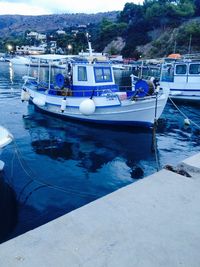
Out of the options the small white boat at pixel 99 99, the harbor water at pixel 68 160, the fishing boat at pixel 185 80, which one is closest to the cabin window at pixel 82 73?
the small white boat at pixel 99 99

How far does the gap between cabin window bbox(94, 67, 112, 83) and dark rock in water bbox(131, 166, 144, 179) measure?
7755 millimetres

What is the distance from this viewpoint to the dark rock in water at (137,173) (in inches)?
392

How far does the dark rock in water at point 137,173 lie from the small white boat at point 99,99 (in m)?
4.35

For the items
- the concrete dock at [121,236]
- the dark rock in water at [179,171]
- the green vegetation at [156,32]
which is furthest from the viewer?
the green vegetation at [156,32]

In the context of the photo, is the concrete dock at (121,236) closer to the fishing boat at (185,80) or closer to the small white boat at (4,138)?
the small white boat at (4,138)

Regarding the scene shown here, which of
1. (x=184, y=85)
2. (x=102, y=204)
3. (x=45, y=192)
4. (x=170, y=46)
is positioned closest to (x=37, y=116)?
(x=45, y=192)

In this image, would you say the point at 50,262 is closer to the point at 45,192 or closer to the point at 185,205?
the point at 185,205

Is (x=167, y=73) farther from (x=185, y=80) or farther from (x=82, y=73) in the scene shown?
(x=82, y=73)

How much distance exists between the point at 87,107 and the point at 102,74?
321cm

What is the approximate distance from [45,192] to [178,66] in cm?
2016

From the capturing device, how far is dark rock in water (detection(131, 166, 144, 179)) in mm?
9962

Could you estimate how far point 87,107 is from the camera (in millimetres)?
14852

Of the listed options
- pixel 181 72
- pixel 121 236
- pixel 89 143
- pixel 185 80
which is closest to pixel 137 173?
pixel 89 143

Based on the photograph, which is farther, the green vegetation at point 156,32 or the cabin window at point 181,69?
the green vegetation at point 156,32
